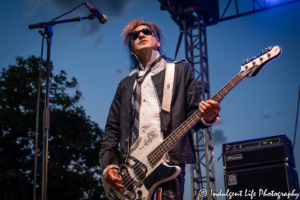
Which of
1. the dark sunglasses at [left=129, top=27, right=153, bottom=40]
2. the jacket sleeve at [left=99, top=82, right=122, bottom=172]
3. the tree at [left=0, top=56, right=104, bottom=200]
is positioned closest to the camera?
the jacket sleeve at [left=99, top=82, right=122, bottom=172]

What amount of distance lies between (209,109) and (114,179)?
2.67ft

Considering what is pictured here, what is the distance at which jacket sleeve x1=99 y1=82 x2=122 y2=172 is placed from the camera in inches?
90.6

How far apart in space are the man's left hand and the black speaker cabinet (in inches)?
59.7

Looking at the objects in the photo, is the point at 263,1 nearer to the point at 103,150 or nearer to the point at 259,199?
the point at 259,199

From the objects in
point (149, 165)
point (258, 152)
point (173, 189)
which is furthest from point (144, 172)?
point (258, 152)

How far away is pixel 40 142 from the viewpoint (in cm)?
1249

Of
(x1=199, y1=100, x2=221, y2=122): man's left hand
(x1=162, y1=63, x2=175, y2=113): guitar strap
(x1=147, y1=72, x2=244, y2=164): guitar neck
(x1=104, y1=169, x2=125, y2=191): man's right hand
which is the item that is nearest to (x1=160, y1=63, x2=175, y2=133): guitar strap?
(x1=162, y1=63, x2=175, y2=113): guitar strap

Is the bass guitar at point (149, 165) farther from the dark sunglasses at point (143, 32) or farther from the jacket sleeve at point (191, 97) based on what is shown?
the dark sunglasses at point (143, 32)

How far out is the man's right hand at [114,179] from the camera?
212 cm

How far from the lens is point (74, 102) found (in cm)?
1441

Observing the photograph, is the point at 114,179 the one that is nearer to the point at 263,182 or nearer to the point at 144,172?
the point at 144,172

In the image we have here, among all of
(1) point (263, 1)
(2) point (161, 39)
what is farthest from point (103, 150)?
(1) point (263, 1)

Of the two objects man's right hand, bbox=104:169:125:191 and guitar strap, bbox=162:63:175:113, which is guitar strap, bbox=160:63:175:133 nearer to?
guitar strap, bbox=162:63:175:113

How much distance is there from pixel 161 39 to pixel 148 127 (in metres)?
1.15
